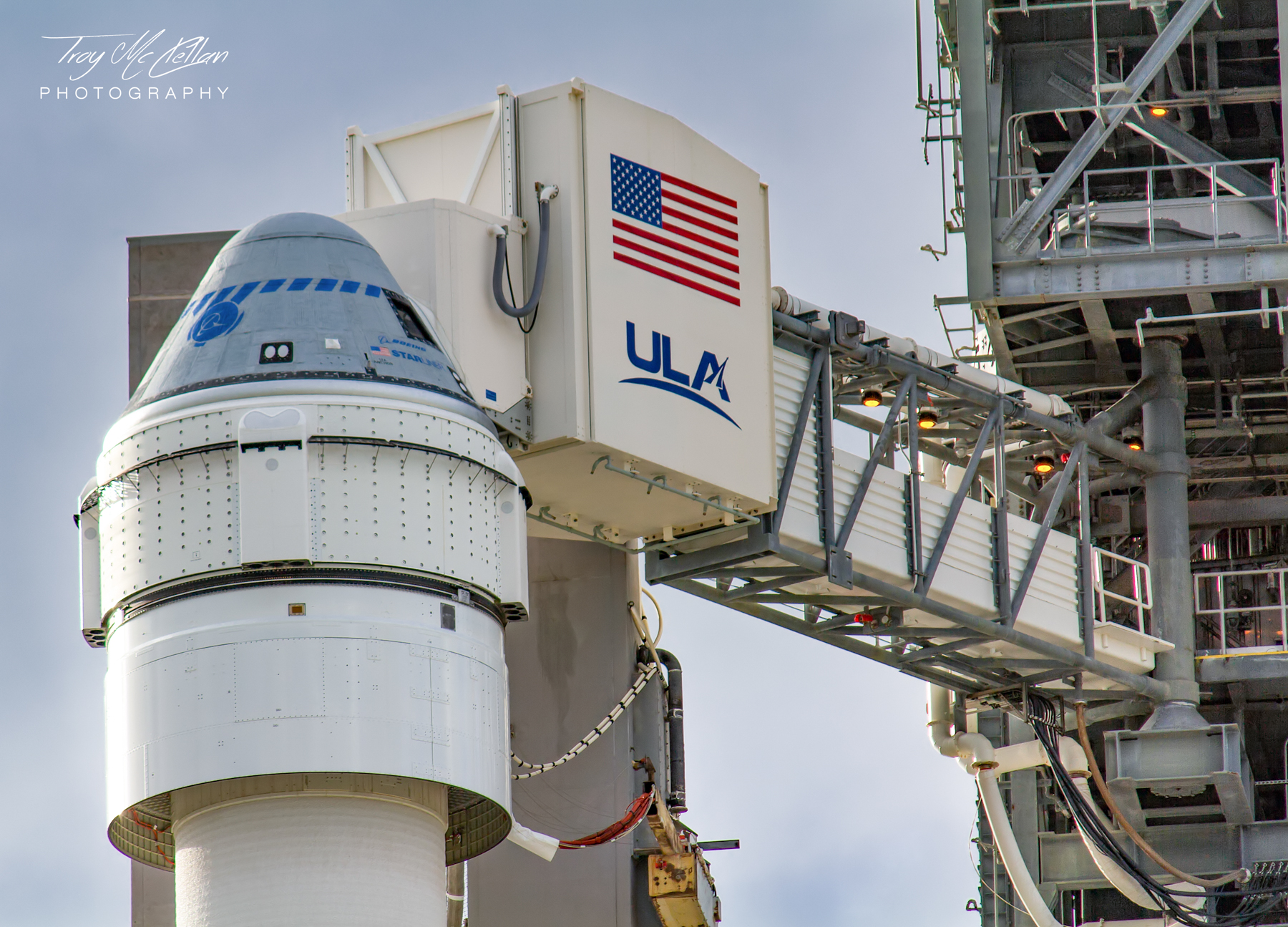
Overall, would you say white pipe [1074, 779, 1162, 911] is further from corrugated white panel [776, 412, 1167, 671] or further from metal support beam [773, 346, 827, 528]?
metal support beam [773, 346, 827, 528]

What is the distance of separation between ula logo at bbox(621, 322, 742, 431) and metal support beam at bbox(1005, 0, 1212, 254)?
937 centimetres

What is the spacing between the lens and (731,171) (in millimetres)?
27703

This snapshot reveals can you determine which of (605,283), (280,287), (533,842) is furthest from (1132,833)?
(280,287)

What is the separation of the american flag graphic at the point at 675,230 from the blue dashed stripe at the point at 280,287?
163 inches

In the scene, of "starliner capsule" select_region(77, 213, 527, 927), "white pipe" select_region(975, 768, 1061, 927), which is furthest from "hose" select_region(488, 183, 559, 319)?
"white pipe" select_region(975, 768, 1061, 927)

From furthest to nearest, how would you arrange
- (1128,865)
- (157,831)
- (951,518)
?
(1128,865), (951,518), (157,831)

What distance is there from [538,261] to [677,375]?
218cm

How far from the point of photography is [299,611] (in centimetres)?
2031

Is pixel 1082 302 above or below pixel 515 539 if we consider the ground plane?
above

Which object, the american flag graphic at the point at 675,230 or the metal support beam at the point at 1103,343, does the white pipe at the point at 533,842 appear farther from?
the metal support beam at the point at 1103,343

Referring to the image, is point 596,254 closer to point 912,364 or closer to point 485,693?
point 485,693

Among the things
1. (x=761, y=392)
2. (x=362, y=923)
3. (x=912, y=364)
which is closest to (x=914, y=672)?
(x=912, y=364)

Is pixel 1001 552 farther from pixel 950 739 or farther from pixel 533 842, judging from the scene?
pixel 533 842

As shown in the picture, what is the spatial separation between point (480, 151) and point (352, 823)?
869cm
